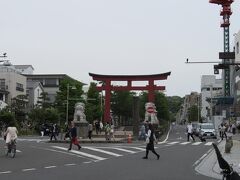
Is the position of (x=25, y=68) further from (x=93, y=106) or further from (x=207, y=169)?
(x=207, y=169)

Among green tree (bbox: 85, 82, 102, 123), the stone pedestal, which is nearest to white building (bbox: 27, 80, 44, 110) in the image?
green tree (bbox: 85, 82, 102, 123)

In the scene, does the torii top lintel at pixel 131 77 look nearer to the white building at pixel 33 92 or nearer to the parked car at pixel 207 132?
the parked car at pixel 207 132

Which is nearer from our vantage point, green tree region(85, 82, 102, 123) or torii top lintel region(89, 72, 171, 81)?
torii top lintel region(89, 72, 171, 81)

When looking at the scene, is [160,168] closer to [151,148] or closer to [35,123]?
[151,148]

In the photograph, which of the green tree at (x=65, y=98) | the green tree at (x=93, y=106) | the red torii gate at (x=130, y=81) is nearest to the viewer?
the red torii gate at (x=130, y=81)

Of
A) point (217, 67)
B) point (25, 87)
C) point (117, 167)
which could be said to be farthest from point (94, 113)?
point (117, 167)

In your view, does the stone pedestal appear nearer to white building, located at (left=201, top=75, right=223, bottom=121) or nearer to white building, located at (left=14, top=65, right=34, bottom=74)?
white building, located at (left=14, top=65, right=34, bottom=74)

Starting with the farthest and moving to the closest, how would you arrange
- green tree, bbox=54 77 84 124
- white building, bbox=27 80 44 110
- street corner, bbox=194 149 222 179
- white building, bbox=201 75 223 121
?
white building, bbox=201 75 223 121 → white building, bbox=27 80 44 110 → green tree, bbox=54 77 84 124 → street corner, bbox=194 149 222 179

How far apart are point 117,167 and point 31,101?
81.3 metres

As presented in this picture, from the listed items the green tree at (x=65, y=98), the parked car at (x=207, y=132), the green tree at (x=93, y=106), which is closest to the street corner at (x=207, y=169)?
the parked car at (x=207, y=132)

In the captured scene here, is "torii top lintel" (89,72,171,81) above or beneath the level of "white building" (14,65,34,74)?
beneath

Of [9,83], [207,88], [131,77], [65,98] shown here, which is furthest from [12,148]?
[207,88]

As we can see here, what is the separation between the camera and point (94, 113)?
84.2 meters

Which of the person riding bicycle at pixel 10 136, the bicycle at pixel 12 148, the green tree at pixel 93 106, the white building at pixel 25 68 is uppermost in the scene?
the white building at pixel 25 68
